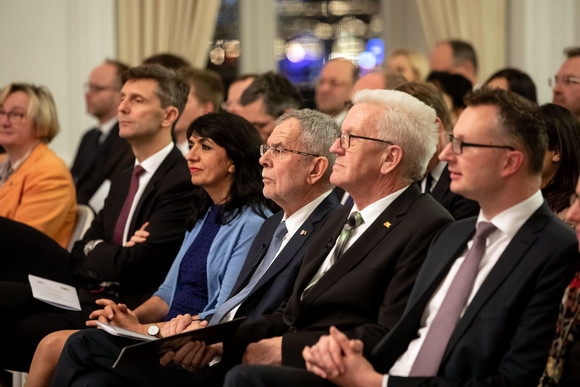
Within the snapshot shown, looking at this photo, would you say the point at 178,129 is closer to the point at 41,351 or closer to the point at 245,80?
the point at 245,80

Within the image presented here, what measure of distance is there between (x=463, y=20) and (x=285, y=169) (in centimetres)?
519

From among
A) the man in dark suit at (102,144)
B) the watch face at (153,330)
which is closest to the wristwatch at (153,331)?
the watch face at (153,330)

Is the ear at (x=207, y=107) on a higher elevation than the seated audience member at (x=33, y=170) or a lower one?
higher

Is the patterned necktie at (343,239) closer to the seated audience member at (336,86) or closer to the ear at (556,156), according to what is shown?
the ear at (556,156)

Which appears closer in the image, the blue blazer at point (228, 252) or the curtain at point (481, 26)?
the blue blazer at point (228, 252)

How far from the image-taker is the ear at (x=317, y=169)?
3.38 m

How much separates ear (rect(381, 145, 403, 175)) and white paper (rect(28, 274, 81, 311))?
171cm

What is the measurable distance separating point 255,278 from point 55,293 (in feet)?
3.87

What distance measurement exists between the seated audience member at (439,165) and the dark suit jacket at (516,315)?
3.96ft

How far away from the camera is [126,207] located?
4.44m

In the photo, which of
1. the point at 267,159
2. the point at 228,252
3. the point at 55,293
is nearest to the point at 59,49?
the point at 55,293

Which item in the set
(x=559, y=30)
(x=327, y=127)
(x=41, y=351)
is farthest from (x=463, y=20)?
(x=41, y=351)

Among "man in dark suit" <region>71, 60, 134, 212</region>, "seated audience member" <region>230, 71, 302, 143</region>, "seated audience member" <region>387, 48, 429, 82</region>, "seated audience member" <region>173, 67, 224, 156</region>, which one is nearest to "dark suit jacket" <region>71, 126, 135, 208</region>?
"man in dark suit" <region>71, 60, 134, 212</region>

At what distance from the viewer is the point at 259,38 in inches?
353
